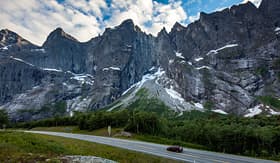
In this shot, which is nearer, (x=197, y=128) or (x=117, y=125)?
(x=197, y=128)

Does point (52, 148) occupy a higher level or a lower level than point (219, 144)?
higher

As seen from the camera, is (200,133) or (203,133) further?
(200,133)

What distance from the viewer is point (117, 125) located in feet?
281

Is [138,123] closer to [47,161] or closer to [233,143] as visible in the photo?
[233,143]

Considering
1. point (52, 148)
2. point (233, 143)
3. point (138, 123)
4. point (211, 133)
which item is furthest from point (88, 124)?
point (52, 148)

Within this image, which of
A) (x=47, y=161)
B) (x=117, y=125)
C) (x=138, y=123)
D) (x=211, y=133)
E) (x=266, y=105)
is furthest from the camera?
(x=266, y=105)

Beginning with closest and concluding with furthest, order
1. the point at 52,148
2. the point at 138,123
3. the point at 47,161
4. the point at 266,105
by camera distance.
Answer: the point at 47,161
the point at 52,148
the point at 138,123
the point at 266,105

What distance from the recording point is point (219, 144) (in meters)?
57.8

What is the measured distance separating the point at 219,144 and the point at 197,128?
447 inches

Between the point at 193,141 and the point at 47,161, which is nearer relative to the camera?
the point at 47,161

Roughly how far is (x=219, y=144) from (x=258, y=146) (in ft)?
28.6

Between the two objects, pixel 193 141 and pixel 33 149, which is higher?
pixel 33 149

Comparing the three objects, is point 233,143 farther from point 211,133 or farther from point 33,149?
point 33,149

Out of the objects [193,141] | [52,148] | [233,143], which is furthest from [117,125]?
[52,148]
